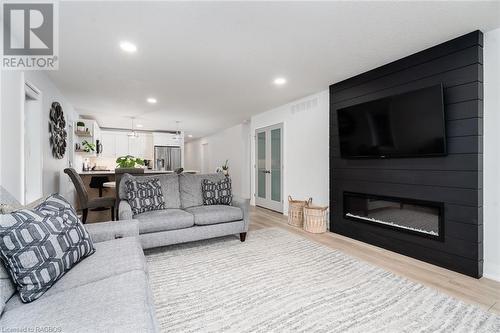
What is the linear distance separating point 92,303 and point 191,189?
264 cm

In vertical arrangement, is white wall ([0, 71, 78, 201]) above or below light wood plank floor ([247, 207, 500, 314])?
above

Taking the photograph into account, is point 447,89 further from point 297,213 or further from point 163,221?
point 163,221

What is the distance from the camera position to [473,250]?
2.36 meters

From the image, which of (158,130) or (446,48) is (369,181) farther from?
(158,130)

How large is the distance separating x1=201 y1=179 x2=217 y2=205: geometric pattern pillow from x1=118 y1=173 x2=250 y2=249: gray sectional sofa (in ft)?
0.27

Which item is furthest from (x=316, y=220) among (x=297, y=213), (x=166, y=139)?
(x=166, y=139)

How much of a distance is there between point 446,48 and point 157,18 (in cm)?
296

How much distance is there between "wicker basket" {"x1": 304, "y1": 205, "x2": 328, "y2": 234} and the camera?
3.89 m

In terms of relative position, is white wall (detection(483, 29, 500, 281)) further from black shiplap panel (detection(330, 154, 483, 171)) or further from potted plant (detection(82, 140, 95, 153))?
potted plant (detection(82, 140, 95, 153))

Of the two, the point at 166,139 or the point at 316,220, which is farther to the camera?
the point at 166,139

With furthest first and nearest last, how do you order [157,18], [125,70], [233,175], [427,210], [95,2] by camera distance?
[233,175], [125,70], [427,210], [157,18], [95,2]

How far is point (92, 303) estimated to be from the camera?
1.07 meters

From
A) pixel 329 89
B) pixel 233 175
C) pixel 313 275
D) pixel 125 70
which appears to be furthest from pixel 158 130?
pixel 313 275

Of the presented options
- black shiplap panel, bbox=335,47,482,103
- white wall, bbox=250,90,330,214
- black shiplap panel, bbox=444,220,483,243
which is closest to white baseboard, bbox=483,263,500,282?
black shiplap panel, bbox=444,220,483,243
